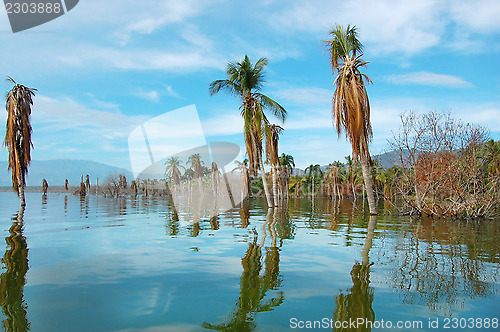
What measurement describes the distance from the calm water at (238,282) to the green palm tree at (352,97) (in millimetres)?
9416

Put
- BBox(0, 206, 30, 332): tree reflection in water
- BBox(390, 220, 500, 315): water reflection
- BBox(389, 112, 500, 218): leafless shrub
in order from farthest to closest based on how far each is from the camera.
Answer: BBox(389, 112, 500, 218): leafless shrub < BBox(390, 220, 500, 315): water reflection < BBox(0, 206, 30, 332): tree reflection in water

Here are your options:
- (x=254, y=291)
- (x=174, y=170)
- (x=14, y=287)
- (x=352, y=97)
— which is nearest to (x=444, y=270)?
(x=254, y=291)

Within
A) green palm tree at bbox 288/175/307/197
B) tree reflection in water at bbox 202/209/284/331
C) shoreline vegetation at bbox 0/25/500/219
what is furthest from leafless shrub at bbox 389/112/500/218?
green palm tree at bbox 288/175/307/197

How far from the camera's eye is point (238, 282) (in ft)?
22.6

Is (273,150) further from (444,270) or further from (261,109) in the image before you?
(444,270)

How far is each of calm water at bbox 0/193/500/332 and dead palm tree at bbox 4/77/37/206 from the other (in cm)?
1609

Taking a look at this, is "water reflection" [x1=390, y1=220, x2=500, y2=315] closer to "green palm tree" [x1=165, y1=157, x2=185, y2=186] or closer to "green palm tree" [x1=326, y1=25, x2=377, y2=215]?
"green palm tree" [x1=326, y1=25, x2=377, y2=215]

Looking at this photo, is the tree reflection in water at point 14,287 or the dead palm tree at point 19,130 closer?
the tree reflection in water at point 14,287

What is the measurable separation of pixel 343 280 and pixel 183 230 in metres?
9.32

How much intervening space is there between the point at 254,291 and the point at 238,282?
668mm

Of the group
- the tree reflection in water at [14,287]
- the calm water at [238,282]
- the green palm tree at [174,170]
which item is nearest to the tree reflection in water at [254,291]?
the calm water at [238,282]

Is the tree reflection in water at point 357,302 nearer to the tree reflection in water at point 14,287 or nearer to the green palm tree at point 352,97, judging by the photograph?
the tree reflection in water at point 14,287

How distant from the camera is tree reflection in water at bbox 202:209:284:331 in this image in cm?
486

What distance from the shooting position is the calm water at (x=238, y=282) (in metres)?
5.12
